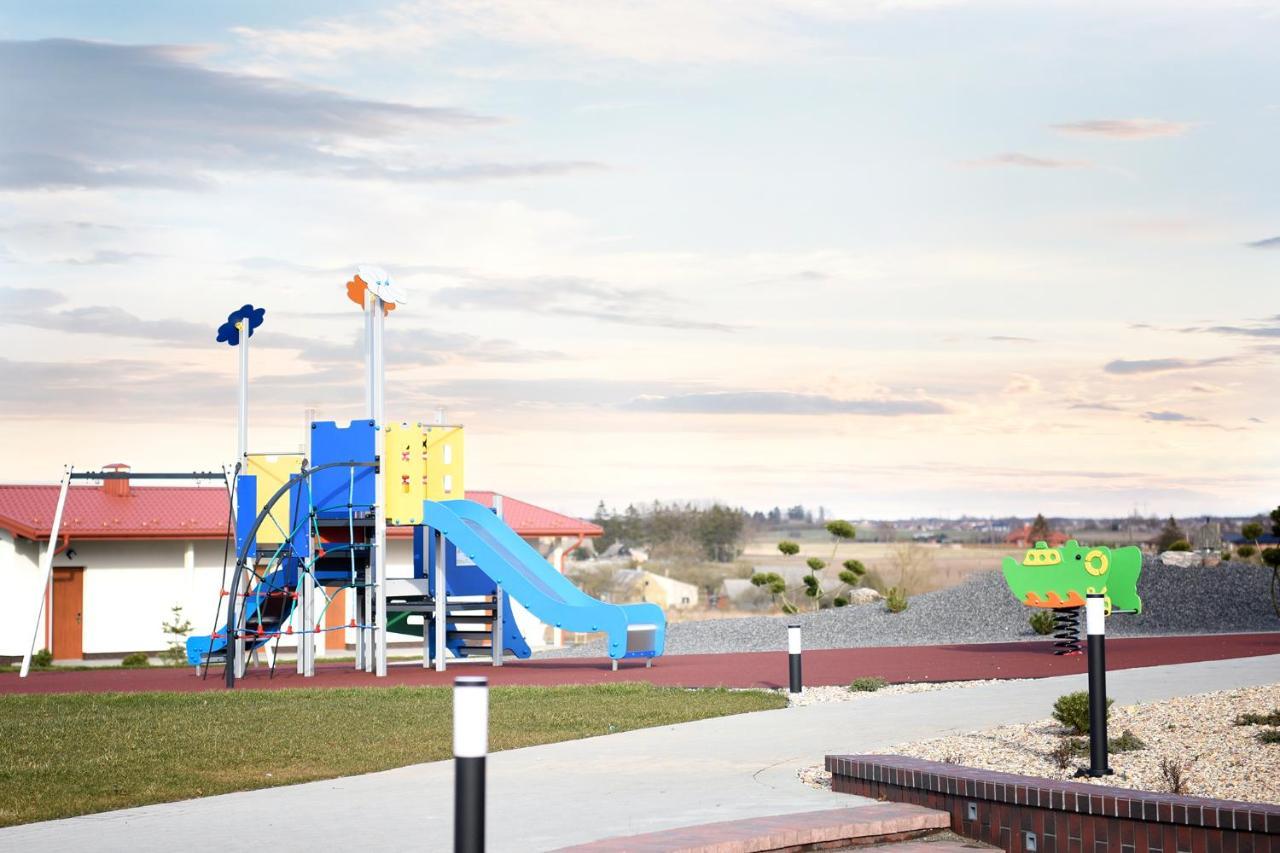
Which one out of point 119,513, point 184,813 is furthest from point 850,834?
point 119,513

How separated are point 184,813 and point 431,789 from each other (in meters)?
1.56

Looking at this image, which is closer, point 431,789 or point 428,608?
point 431,789

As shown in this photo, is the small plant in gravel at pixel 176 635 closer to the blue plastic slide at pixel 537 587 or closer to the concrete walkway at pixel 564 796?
the blue plastic slide at pixel 537 587

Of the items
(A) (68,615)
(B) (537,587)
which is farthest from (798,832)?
(A) (68,615)

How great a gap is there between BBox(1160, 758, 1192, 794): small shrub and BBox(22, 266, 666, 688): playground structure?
503 inches

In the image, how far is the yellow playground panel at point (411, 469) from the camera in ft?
74.6

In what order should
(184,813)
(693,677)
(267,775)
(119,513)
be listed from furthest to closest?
(119,513) < (693,677) < (267,775) < (184,813)

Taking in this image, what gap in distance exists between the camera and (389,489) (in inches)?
899

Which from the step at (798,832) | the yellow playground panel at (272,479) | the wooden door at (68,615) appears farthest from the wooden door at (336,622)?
the step at (798,832)

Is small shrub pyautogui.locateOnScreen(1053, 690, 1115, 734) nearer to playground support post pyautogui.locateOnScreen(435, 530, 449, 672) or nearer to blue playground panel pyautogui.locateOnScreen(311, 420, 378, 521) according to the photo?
playground support post pyautogui.locateOnScreen(435, 530, 449, 672)

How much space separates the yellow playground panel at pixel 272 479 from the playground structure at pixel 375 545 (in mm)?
22

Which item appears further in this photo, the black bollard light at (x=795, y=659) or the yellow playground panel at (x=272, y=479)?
the yellow playground panel at (x=272, y=479)

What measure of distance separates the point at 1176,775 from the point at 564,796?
363cm

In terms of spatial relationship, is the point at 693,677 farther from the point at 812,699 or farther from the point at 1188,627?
the point at 1188,627
